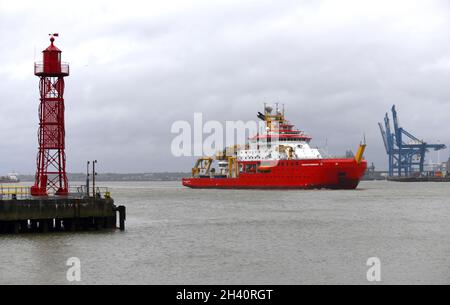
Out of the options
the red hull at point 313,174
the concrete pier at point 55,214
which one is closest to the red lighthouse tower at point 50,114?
the concrete pier at point 55,214

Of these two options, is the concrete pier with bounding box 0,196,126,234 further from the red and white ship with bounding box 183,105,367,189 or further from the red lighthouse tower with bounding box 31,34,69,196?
the red and white ship with bounding box 183,105,367,189

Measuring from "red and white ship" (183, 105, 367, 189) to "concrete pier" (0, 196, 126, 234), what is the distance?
49394 mm

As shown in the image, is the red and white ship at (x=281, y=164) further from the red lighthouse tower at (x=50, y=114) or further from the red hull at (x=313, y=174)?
the red lighthouse tower at (x=50, y=114)

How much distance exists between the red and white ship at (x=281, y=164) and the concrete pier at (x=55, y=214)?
49.4 meters

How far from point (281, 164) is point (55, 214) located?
5401cm

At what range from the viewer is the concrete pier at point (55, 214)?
31.1 meters

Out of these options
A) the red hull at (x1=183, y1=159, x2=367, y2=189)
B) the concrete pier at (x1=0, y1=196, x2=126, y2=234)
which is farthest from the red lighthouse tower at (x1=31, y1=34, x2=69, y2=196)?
the red hull at (x1=183, y1=159, x2=367, y2=189)

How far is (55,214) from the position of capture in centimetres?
3177

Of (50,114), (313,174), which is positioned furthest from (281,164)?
(50,114)

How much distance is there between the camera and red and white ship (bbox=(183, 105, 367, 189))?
3155 inches

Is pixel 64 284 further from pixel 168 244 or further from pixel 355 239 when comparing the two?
pixel 355 239

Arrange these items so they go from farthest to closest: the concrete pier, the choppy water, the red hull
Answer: the red hull
the concrete pier
the choppy water
